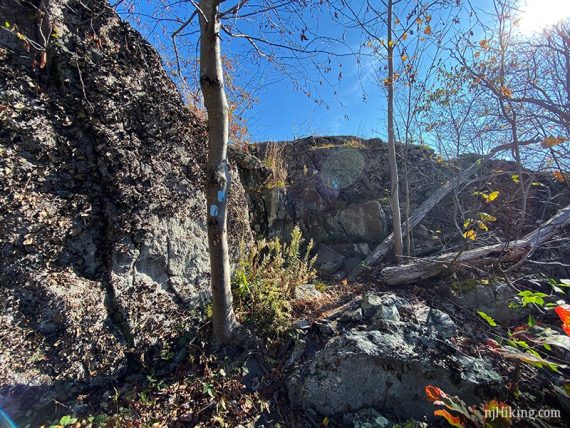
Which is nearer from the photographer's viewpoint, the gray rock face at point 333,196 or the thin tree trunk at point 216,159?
the thin tree trunk at point 216,159

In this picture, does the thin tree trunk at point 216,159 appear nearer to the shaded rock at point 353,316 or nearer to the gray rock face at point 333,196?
the shaded rock at point 353,316

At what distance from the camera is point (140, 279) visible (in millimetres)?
2648

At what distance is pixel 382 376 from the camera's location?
2.31 metres

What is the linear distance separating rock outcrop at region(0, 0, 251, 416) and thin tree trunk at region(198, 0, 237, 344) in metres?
0.55

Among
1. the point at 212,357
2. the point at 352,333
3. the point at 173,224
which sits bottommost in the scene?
the point at 212,357

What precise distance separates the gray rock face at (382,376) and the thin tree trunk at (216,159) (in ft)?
3.03

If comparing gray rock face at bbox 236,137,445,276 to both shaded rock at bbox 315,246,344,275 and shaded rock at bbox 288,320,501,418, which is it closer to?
shaded rock at bbox 315,246,344,275

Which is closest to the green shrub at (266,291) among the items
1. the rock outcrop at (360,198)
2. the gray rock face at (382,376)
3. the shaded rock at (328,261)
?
the gray rock face at (382,376)

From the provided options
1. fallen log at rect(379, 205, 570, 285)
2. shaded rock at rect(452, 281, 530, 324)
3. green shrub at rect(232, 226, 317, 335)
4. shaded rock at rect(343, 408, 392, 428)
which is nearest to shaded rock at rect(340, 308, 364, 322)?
green shrub at rect(232, 226, 317, 335)

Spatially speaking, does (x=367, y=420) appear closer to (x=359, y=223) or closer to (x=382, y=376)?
(x=382, y=376)

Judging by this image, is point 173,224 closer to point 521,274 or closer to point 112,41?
point 112,41

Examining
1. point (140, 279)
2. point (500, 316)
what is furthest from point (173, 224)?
point (500, 316)

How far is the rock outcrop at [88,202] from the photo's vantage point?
A: 2.12 meters

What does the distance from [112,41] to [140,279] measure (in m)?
2.53
